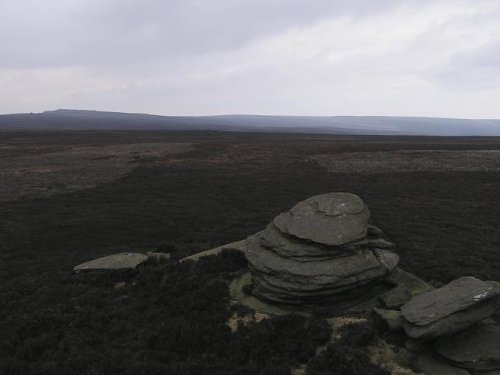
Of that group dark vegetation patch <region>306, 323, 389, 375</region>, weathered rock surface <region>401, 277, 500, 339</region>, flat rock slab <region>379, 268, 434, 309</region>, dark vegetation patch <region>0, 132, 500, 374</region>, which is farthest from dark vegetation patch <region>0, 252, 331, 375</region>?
flat rock slab <region>379, 268, 434, 309</region>

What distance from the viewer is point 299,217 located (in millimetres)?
16656

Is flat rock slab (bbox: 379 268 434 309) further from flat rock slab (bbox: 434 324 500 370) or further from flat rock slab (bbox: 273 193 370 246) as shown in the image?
flat rock slab (bbox: 434 324 500 370)

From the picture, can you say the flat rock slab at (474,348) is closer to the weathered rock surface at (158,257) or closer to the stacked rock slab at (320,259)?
the stacked rock slab at (320,259)

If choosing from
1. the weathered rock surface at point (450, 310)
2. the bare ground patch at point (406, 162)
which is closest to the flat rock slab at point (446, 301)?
the weathered rock surface at point (450, 310)

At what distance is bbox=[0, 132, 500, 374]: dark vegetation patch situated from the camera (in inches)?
488

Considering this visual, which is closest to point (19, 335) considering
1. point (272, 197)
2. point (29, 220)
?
point (29, 220)

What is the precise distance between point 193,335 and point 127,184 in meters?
33.8

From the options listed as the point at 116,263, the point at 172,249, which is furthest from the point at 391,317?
the point at 172,249

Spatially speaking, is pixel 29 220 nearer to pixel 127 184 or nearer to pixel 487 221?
pixel 127 184

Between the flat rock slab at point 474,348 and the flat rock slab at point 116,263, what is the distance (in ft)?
39.8

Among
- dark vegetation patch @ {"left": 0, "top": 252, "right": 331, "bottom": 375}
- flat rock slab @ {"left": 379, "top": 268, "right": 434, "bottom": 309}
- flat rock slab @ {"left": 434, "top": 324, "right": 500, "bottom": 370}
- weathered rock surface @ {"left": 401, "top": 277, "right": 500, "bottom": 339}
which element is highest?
weathered rock surface @ {"left": 401, "top": 277, "right": 500, "bottom": 339}

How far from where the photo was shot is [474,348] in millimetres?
11234

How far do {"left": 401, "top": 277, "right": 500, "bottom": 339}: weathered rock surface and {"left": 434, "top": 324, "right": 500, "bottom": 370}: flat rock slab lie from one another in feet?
1.31

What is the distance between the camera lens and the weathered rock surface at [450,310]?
11.4 meters
